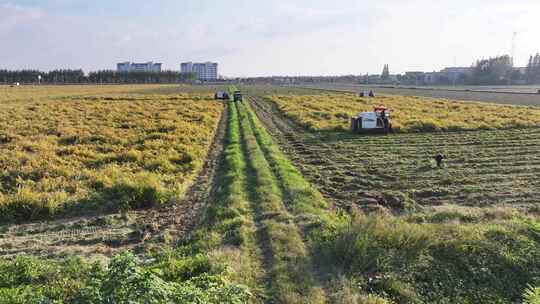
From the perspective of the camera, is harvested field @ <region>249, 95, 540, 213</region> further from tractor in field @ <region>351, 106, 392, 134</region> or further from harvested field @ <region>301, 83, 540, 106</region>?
harvested field @ <region>301, 83, 540, 106</region>

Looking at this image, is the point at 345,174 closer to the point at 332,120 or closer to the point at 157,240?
the point at 157,240

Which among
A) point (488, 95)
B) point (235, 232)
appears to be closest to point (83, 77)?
point (488, 95)

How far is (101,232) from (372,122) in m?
16.4

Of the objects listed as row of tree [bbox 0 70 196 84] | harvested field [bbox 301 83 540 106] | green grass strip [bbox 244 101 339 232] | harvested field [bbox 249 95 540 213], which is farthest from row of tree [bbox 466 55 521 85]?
green grass strip [bbox 244 101 339 232]

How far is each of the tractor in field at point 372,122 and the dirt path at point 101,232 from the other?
13.6m

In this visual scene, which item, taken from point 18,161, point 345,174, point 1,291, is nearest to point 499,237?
point 345,174

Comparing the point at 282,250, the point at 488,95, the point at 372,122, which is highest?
the point at 488,95

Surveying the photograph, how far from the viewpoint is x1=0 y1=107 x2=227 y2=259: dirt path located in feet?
20.9

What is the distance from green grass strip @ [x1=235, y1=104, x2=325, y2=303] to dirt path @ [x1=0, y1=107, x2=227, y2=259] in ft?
4.73

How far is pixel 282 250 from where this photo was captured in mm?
6066

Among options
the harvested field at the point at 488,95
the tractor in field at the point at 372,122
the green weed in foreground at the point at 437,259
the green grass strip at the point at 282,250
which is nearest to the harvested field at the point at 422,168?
the tractor in field at the point at 372,122

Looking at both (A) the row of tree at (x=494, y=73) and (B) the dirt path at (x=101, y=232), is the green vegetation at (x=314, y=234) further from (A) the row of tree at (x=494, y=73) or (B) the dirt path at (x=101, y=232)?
(A) the row of tree at (x=494, y=73)

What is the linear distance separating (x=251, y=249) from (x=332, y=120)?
21.1 metres

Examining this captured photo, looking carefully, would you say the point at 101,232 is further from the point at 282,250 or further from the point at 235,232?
the point at 282,250
